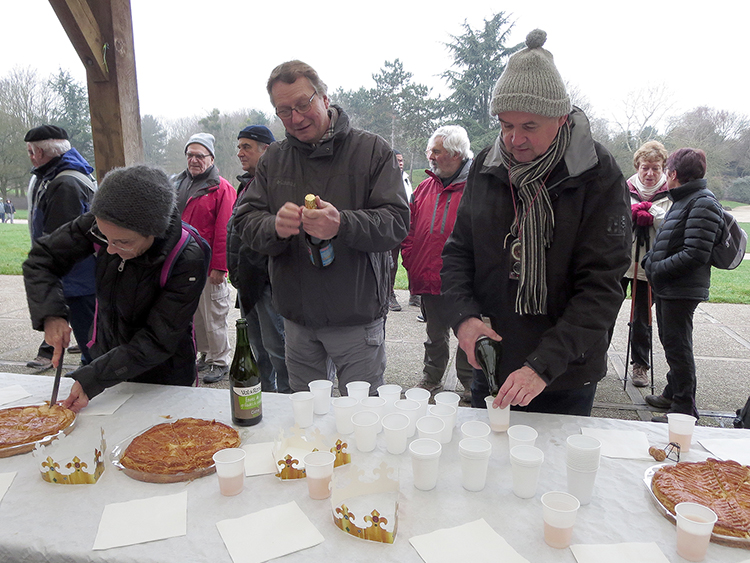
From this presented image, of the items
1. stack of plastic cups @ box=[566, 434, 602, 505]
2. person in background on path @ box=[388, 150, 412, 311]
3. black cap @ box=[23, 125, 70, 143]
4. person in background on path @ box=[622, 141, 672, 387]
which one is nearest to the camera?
stack of plastic cups @ box=[566, 434, 602, 505]

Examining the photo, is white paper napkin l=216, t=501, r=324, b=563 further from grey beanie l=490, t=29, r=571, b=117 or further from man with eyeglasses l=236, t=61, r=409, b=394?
grey beanie l=490, t=29, r=571, b=117

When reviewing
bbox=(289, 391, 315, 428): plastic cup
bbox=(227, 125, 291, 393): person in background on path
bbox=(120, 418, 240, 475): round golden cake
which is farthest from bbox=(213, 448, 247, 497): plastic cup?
bbox=(227, 125, 291, 393): person in background on path

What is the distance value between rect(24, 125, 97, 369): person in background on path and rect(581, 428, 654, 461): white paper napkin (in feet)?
10.7

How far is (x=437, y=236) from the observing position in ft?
11.9

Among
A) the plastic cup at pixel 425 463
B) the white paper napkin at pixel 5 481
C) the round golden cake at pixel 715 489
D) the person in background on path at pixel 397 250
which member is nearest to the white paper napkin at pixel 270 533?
the plastic cup at pixel 425 463

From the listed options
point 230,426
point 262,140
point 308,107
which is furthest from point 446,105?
point 230,426

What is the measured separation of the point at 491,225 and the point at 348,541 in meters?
1.11

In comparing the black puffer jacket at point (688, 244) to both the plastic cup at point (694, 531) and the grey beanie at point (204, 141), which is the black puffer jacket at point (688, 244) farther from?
the grey beanie at point (204, 141)

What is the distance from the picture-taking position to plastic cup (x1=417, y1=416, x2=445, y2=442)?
4.45ft

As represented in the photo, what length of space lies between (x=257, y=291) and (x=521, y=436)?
6.93 feet

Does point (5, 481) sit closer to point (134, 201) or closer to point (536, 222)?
point (134, 201)

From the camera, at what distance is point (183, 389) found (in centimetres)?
185

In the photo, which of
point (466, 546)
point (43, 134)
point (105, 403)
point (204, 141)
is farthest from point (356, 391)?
point (43, 134)

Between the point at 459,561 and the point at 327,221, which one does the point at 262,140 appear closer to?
the point at 327,221
